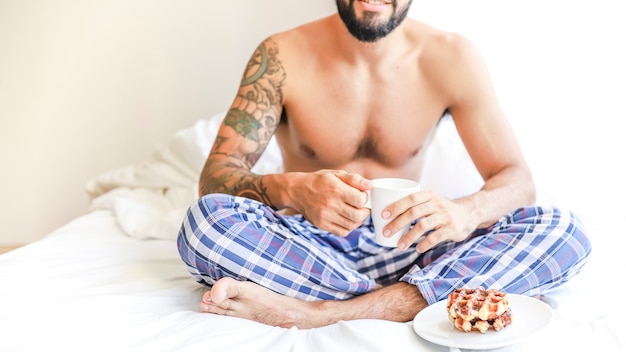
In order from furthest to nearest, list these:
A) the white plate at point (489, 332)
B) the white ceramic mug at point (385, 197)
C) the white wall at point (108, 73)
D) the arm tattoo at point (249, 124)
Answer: the white wall at point (108, 73)
the arm tattoo at point (249, 124)
the white ceramic mug at point (385, 197)
the white plate at point (489, 332)

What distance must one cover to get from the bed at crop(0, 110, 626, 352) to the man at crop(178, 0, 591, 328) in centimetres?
8

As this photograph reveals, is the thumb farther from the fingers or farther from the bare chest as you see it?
the bare chest

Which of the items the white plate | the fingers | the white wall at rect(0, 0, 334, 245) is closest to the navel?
the fingers

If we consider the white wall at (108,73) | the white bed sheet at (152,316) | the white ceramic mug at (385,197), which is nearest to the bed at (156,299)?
the white bed sheet at (152,316)

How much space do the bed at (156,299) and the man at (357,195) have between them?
8 centimetres

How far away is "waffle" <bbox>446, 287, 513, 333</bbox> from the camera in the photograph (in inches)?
40.3

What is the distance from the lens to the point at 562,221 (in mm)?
1327

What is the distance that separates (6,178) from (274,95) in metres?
1.40

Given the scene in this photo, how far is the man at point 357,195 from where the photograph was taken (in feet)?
4.06

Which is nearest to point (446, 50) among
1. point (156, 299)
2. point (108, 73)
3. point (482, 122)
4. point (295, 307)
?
point (482, 122)

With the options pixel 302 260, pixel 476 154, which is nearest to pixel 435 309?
pixel 302 260

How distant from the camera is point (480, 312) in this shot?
40.2 inches

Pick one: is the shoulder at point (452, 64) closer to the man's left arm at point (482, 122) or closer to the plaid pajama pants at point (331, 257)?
the man's left arm at point (482, 122)

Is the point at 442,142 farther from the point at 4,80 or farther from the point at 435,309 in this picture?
the point at 4,80
